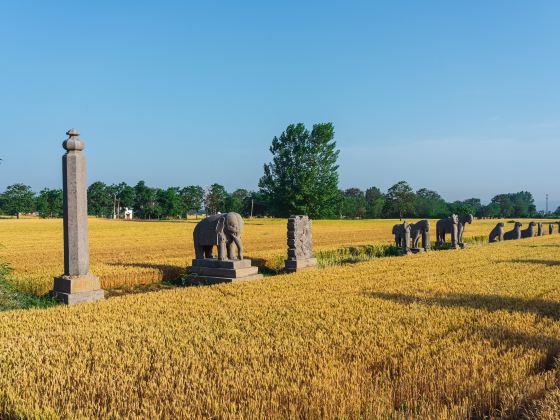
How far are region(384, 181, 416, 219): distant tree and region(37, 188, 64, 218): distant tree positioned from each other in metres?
82.0

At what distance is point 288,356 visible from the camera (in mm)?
5516

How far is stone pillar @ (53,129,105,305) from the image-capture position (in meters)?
11.0

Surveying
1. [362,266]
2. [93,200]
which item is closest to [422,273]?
[362,266]

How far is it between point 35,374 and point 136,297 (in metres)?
5.56

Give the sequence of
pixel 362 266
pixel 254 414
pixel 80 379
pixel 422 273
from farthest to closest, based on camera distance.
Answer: pixel 362 266 → pixel 422 273 → pixel 80 379 → pixel 254 414

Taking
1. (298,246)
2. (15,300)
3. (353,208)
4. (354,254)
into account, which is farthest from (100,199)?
(15,300)

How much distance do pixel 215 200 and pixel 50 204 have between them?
42.0m

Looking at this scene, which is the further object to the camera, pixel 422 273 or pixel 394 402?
pixel 422 273

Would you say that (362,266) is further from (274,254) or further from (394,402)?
(394,402)

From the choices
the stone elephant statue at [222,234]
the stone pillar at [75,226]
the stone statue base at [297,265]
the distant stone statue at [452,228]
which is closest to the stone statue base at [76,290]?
the stone pillar at [75,226]

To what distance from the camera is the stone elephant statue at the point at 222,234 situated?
1495cm

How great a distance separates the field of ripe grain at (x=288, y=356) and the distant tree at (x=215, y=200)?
369 feet

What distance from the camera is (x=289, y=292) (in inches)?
423

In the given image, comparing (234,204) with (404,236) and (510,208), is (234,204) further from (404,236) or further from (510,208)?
(404,236)
